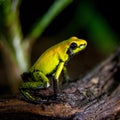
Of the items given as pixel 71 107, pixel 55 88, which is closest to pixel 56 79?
pixel 55 88

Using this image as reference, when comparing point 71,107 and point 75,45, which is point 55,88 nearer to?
point 71,107

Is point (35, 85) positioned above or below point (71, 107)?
above

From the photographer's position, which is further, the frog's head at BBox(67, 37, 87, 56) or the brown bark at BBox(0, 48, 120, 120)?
the frog's head at BBox(67, 37, 87, 56)

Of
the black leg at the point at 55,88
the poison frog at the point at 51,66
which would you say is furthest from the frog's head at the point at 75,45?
the black leg at the point at 55,88

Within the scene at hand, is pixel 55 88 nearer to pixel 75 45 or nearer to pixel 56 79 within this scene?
pixel 56 79

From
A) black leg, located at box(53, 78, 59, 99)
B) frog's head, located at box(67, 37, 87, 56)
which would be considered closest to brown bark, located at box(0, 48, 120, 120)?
black leg, located at box(53, 78, 59, 99)

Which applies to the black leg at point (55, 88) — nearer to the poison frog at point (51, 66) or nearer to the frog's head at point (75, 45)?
the poison frog at point (51, 66)

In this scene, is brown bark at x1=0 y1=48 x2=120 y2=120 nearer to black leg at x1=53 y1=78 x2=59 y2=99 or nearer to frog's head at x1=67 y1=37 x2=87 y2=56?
black leg at x1=53 y1=78 x2=59 y2=99

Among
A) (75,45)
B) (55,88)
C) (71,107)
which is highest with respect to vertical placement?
(75,45)
